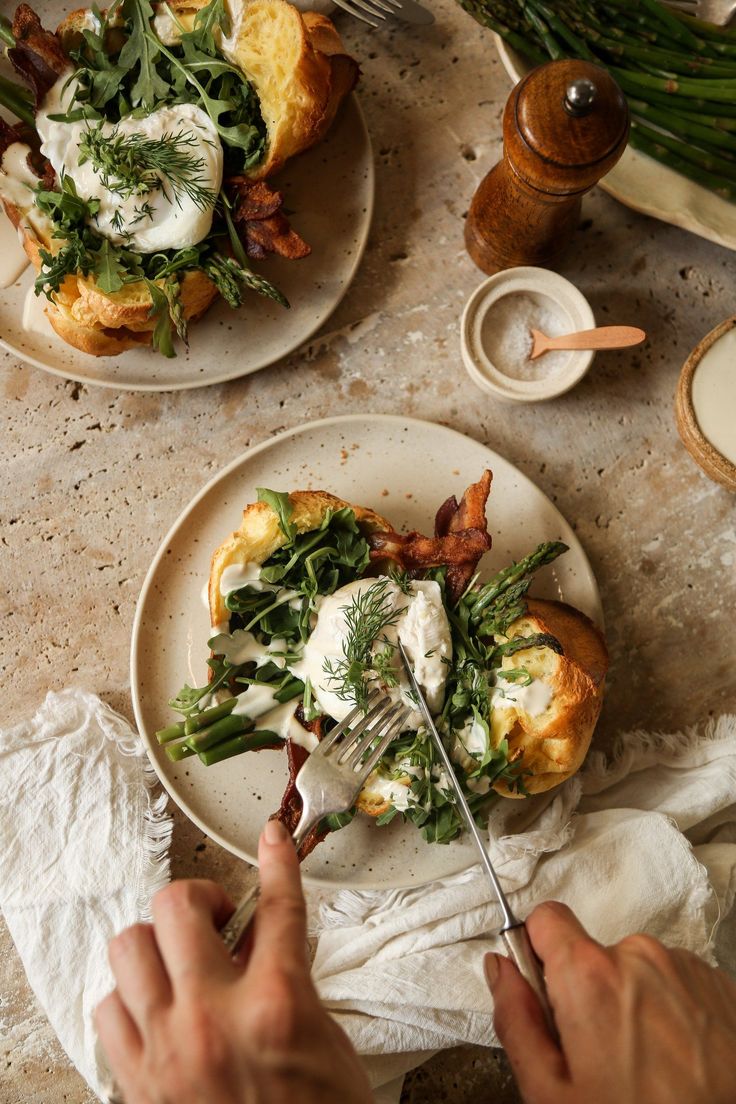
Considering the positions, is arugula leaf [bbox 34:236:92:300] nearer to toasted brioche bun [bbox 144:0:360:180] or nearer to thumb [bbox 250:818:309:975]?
toasted brioche bun [bbox 144:0:360:180]

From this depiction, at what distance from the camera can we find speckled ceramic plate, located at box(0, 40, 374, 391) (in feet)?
8.26

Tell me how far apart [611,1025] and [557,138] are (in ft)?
6.13

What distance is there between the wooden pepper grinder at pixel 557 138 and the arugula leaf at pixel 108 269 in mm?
1044

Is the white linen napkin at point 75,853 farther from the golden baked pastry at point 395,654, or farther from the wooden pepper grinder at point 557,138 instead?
the wooden pepper grinder at point 557,138

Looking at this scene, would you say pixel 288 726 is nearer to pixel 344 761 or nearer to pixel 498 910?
pixel 344 761

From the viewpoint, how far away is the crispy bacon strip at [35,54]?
88.8 inches

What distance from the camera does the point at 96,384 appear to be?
249 centimetres

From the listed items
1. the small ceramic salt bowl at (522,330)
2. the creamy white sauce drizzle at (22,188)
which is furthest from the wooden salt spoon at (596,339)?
the creamy white sauce drizzle at (22,188)

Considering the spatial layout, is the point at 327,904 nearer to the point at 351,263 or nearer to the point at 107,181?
the point at 351,263

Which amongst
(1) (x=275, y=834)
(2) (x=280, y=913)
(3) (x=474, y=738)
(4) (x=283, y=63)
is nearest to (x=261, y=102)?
(4) (x=283, y=63)

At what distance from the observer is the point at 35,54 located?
7.43ft

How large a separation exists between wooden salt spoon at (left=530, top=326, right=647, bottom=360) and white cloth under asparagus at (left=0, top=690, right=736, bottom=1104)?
116cm

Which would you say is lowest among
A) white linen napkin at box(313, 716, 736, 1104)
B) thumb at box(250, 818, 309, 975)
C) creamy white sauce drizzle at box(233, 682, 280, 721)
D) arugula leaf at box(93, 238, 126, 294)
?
white linen napkin at box(313, 716, 736, 1104)

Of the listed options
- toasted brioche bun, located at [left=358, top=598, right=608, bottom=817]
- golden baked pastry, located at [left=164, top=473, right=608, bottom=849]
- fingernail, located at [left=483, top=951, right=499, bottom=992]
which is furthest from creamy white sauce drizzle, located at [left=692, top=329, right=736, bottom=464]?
fingernail, located at [left=483, top=951, right=499, bottom=992]
